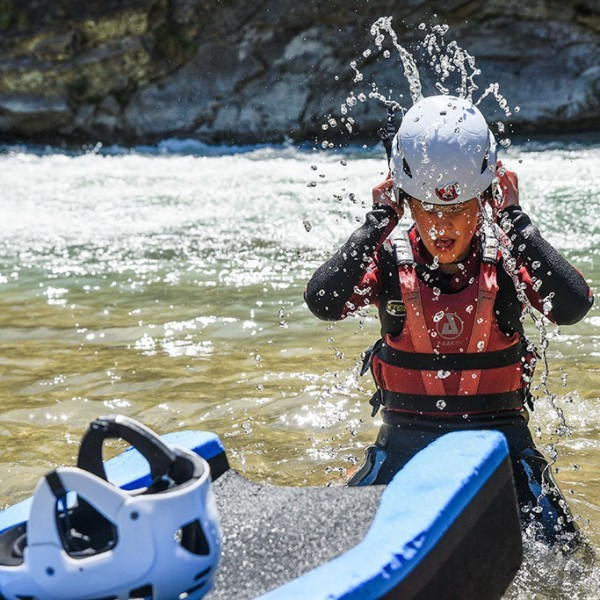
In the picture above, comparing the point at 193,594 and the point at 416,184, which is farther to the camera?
the point at 416,184

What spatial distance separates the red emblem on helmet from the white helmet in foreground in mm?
→ 1519

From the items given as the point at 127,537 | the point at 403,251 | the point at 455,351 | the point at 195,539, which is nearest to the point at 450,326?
the point at 455,351

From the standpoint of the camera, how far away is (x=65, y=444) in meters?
4.55

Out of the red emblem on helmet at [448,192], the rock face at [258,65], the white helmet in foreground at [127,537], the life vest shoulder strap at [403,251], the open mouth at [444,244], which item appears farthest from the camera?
the rock face at [258,65]

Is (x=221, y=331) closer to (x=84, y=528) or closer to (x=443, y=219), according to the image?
(x=443, y=219)

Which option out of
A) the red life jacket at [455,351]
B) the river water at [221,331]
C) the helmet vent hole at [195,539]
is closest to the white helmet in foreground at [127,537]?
the helmet vent hole at [195,539]

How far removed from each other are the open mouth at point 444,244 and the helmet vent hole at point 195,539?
1.63m

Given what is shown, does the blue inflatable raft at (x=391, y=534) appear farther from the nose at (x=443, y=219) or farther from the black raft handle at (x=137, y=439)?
the nose at (x=443, y=219)

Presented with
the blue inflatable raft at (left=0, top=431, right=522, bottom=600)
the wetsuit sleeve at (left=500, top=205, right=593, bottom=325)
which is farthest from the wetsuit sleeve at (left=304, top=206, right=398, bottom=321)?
the blue inflatable raft at (left=0, top=431, right=522, bottom=600)

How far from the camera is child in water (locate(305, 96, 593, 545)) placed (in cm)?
320

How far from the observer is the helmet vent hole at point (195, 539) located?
1.95 m

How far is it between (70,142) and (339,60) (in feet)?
17.6

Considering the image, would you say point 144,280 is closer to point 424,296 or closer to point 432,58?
point 424,296

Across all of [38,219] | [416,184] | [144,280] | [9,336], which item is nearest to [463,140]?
[416,184]
